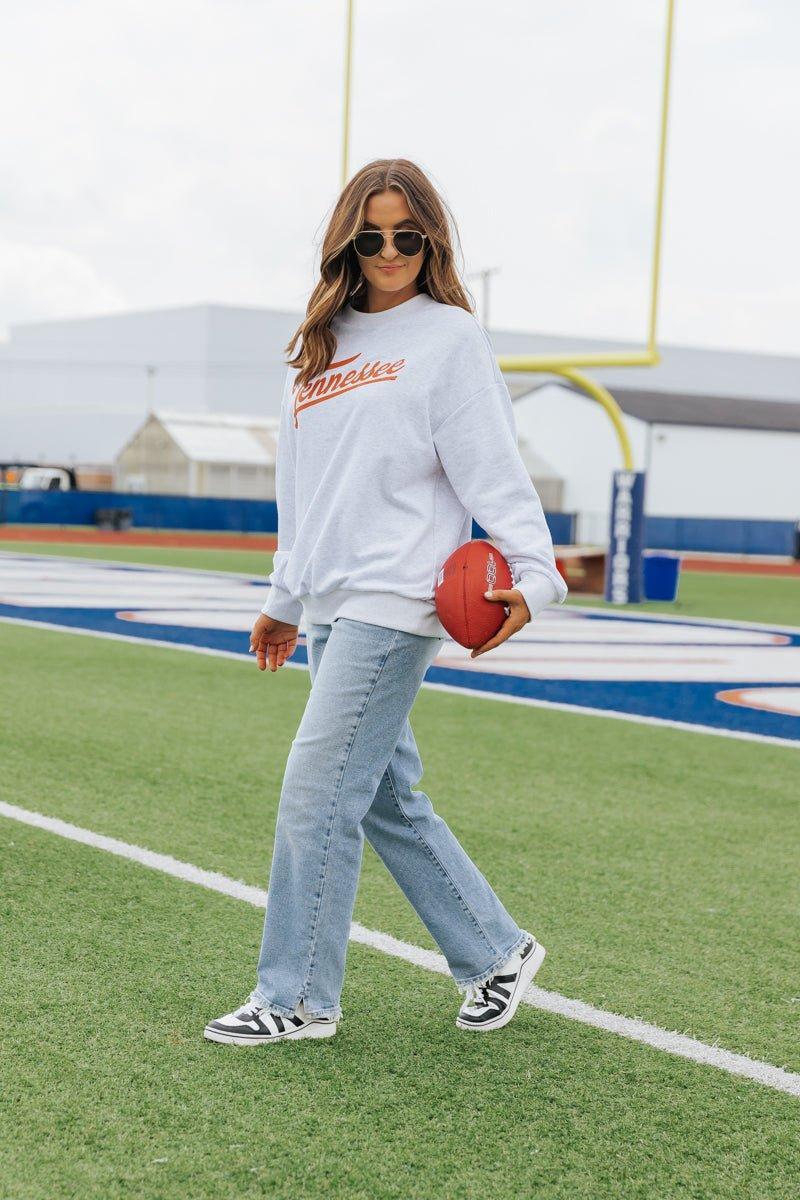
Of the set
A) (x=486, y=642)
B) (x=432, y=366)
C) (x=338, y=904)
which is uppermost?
(x=432, y=366)

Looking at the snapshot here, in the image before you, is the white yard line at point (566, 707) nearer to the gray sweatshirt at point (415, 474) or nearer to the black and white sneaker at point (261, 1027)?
the black and white sneaker at point (261, 1027)

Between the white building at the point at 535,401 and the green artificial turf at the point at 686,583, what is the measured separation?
50.3 ft

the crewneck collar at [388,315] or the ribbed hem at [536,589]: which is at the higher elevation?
the crewneck collar at [388,315]

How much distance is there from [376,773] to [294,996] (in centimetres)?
54

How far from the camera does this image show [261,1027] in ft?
10.9

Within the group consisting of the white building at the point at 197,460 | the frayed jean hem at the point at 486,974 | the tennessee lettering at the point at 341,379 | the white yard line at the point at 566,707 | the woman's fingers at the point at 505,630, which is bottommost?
the white yard line at the point at 566,707

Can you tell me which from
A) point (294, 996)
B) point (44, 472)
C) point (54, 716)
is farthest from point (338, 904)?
point (44, 472)

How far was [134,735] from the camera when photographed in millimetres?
7500

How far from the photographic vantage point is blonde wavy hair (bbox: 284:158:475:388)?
10.6ft

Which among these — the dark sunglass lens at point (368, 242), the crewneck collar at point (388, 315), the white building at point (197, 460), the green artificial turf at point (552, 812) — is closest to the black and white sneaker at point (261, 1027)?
the green artificial turf at point (552, 812)

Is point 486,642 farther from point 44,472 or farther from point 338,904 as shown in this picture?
point 44,472

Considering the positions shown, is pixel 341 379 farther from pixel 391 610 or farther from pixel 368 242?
pixel 391 610

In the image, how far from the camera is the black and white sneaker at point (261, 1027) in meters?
3.33

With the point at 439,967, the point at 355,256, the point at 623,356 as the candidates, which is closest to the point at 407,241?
the point at 355,256
